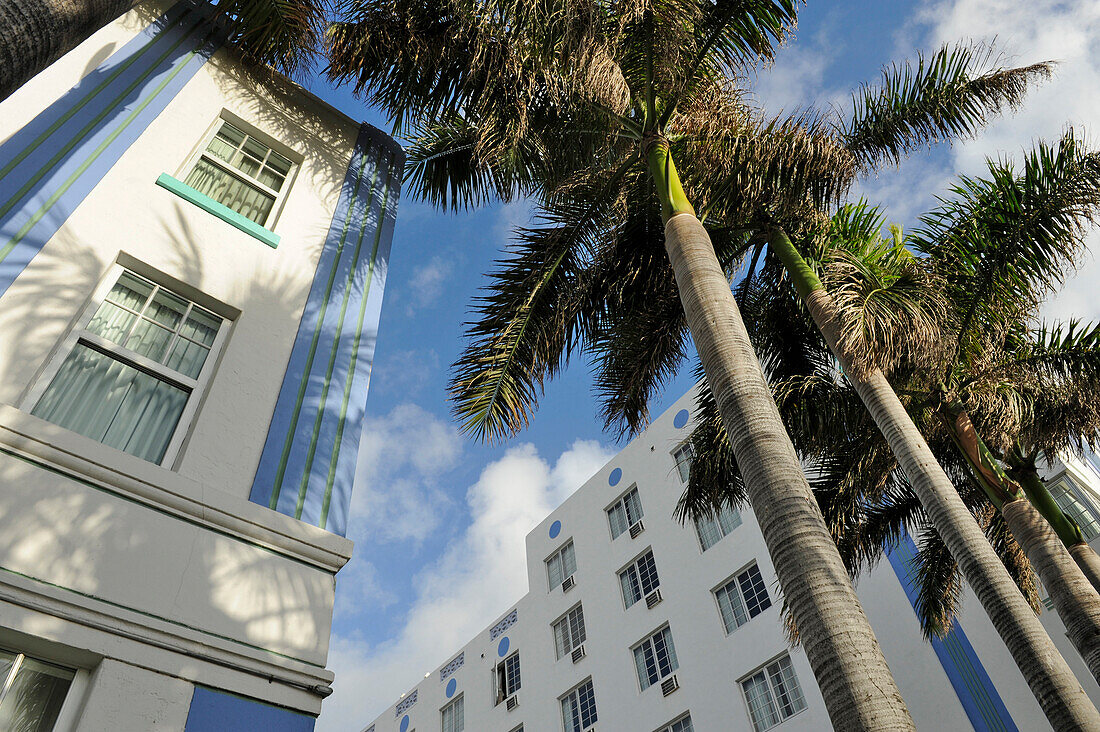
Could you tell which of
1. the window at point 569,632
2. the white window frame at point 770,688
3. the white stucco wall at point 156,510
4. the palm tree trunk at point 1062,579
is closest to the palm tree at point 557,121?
the white stucco wall at point 156,510

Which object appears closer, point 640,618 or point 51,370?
point 51,370

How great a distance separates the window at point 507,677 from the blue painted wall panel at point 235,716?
24.8 metres

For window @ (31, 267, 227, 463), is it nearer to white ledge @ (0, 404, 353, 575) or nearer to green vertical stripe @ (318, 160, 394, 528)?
white ledge @ (0, 404, 353, 575)

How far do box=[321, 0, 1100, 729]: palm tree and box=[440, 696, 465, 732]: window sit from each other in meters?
24.5

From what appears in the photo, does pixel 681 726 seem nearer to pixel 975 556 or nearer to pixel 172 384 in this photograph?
pixel 975 556

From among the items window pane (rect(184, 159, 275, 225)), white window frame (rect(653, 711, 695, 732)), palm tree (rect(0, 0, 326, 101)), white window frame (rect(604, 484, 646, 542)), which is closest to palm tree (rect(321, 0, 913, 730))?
window pane (rect(184, 159, 275, 225))

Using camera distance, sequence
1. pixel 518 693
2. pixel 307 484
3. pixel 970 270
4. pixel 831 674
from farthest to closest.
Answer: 1. pixel 518 693
2. pixel 970 270
3. pixel 307 484
4. pixel 831 674

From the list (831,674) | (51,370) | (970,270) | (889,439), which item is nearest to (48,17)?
(51,370)

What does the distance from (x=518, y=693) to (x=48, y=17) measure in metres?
27.8

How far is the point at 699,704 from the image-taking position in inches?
788

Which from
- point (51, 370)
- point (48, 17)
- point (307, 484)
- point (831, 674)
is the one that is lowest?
point (831, 674)

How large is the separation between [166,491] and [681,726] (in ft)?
61.4

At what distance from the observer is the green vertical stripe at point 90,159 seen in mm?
6031

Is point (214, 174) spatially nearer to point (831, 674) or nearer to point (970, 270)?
point (831, 674)
